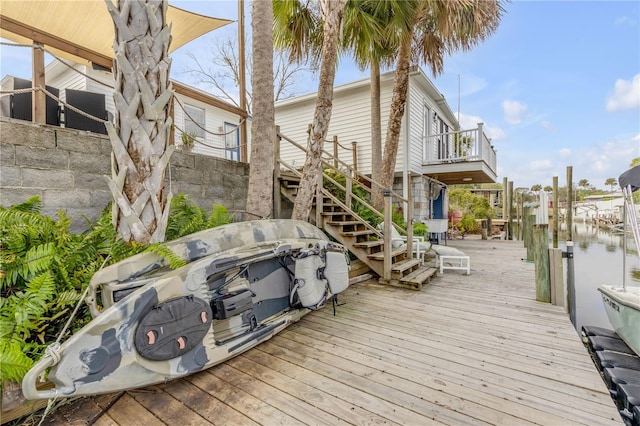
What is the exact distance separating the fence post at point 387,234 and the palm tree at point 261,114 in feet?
6.00

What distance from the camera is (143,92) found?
2.03 meters

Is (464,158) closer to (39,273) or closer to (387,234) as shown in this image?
(387,234)

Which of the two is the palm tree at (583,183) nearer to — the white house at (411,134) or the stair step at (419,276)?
the white house at (411,134)

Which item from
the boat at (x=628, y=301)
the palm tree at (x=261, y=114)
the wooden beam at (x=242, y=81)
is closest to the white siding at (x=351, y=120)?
the wooden beam at (x=242, y=81)

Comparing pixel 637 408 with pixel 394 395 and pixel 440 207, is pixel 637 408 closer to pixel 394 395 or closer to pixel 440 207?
pixel 394 395

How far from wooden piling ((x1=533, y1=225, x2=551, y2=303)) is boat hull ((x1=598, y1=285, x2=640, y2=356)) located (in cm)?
59

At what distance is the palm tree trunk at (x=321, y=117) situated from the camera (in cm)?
429

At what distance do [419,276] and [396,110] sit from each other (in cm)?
473

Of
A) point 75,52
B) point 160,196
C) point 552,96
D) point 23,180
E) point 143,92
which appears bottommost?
point 160,196

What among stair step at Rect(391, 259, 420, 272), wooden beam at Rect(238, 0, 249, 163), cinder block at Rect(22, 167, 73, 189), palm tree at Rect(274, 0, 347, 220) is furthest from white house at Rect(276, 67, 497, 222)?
cinder block at Rect(22, 167, 73, 189)

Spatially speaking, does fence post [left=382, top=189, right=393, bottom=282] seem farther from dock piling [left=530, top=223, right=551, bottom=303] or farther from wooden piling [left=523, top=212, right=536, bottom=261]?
wooden piling [left=523, top=212, right=536, bottom=261]

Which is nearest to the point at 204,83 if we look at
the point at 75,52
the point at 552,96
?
the point at 75,52

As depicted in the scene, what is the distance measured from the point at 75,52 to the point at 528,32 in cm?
1186

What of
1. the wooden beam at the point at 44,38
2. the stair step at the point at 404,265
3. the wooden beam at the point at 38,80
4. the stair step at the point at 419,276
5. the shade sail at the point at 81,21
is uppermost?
the shade sail at the point at 81,21
